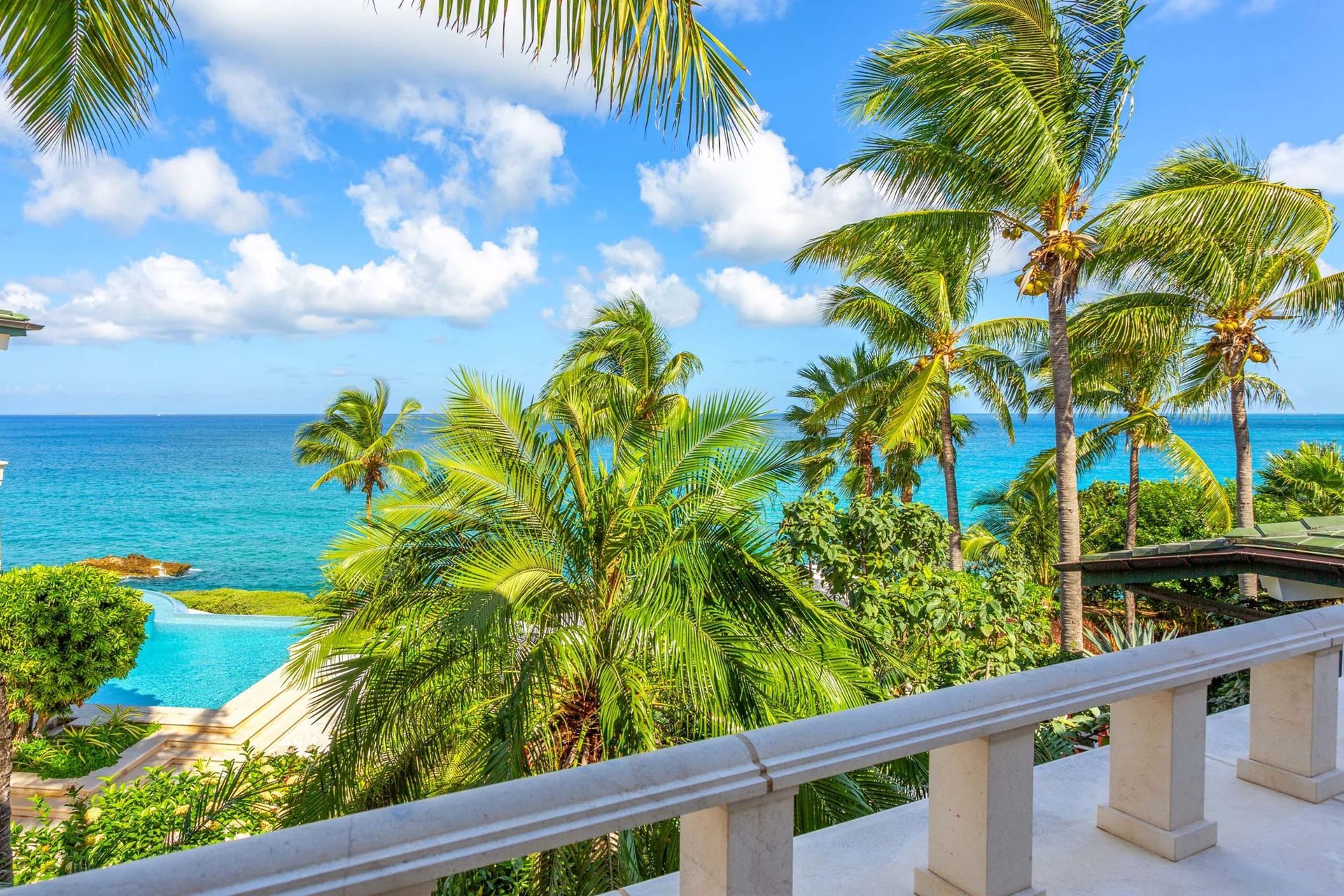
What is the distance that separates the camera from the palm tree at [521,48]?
106 inches

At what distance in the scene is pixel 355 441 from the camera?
25.1 meters

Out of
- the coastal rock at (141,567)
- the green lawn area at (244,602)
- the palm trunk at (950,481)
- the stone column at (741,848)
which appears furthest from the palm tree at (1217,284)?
the coastal rock at (141,567)

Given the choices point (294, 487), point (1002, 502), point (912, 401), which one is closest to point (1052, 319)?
point (912, 401)

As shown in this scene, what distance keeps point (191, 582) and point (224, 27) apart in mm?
45287

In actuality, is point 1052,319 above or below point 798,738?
above

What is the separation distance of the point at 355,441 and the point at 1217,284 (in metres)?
23.1

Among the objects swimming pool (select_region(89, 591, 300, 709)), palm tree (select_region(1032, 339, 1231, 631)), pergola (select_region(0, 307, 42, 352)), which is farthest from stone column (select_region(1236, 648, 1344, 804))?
swimming pool (select_region(89, 591, 300, 709))

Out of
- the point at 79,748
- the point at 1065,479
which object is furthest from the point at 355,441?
the point at 1065,479

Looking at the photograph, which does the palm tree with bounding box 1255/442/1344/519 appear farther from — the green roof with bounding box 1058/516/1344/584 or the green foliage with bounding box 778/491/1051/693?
the green foliage with bounding box 778/491/1051/693

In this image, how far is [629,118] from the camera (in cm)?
281

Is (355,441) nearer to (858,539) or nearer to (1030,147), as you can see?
(858,539)

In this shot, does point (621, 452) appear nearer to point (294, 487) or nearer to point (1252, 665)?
point (1252, 665)

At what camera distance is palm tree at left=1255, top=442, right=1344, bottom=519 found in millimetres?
18516

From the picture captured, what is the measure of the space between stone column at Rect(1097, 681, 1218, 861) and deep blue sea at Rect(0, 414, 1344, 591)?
22.4 m
